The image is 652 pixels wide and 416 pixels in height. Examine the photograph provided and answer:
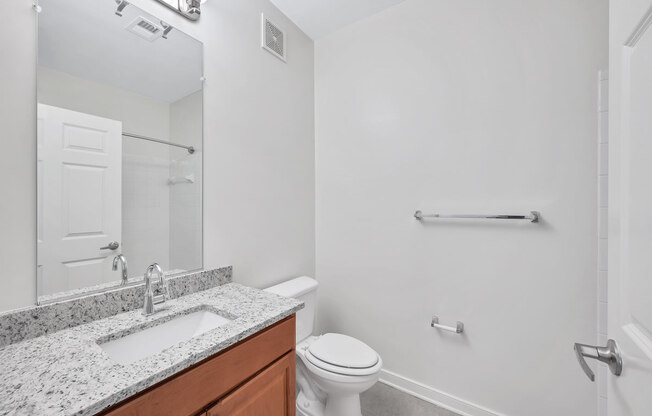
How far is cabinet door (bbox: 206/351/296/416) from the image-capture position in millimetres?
844

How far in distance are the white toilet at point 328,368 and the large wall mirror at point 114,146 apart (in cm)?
72

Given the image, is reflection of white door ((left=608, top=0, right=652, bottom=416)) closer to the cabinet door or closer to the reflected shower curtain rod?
the cabinet door

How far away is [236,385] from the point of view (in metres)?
0.88

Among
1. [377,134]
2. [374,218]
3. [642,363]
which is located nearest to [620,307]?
[642,363]

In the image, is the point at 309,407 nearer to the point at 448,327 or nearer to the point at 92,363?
the point at 448,327

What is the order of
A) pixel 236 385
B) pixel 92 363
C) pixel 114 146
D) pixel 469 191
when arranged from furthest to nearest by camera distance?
pixel 469 191 < pixel 114 146 < pixel 236 385 < pixel 92 363

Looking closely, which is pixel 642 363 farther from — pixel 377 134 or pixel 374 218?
pixel 377 134

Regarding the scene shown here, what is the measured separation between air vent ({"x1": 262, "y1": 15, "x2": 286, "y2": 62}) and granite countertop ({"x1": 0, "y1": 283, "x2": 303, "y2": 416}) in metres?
1.57

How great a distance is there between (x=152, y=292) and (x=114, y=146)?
1.96 feet

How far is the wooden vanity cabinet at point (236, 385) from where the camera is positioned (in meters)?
0.68

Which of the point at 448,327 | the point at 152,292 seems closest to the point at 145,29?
the point at 152,292

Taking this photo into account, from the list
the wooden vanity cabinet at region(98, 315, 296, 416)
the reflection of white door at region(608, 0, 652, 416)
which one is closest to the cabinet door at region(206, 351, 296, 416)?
the wooden vanity cabinet at region(98, 315, 296, 416)

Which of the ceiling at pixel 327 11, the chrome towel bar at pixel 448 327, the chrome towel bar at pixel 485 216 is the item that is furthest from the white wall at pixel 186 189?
the chrome towel bar at pixel 448 327

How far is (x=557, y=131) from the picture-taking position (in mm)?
1349
